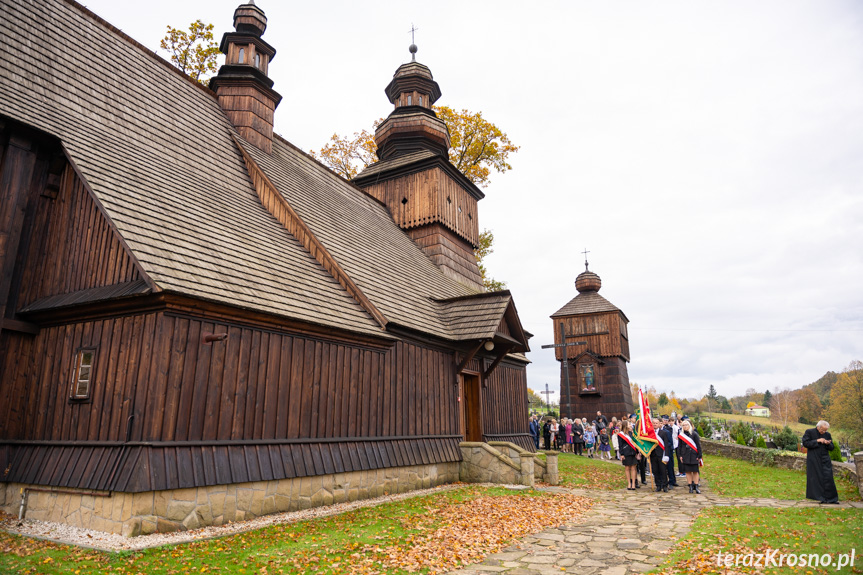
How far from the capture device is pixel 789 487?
1228 cm

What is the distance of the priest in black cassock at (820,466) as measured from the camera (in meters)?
9.88

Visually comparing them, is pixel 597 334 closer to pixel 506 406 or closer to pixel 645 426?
pixel 506 406

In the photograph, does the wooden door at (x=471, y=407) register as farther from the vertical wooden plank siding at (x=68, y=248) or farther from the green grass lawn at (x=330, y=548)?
the vertical wooden plank siding at (x=68, y=248)

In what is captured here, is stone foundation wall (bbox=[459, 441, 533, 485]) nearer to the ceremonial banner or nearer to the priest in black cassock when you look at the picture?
the ceremonial banner

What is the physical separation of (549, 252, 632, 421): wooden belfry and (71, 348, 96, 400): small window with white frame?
27.1 meters

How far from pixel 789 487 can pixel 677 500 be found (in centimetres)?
358

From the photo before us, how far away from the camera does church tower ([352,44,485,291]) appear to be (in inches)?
790

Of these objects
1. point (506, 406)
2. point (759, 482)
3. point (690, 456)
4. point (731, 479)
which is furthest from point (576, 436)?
point (690, 456)

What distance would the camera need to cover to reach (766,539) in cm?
686

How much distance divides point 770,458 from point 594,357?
A: 15.6m

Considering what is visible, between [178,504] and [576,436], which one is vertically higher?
[576,436]

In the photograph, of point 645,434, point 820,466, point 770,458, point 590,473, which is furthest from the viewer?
point 770,458

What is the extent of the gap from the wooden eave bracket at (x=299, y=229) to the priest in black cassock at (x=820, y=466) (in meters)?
8.68

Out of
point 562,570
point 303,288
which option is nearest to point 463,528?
point 562,570
